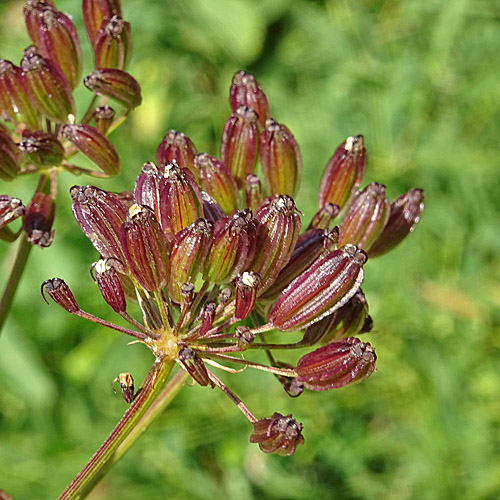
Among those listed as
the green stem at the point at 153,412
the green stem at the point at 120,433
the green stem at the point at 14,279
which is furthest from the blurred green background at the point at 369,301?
the green stem at the point at 120,433

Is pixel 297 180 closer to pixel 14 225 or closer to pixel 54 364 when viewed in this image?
pixel 14 225

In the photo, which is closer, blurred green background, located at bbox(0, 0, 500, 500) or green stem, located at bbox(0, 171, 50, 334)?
green stem, located at bbox(0, 171, 50, 334)

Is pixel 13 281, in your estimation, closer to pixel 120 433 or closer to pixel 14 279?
pixel 14 279

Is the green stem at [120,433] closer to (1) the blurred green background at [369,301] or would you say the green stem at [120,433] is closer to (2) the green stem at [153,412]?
(2) the green stem at [153,412]

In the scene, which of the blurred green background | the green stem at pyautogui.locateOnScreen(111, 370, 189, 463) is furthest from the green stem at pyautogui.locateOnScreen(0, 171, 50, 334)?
the blurred green background

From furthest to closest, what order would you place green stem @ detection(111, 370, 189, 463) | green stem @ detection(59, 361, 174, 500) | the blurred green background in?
the blurred green background → green stem @ detection(111, 370, 189, 463) → green stem @ detection(59, 361, 174, 500)

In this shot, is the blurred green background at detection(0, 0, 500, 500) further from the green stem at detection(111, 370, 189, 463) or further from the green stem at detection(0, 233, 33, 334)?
the green stem at detection(111, 370, 189, 463)

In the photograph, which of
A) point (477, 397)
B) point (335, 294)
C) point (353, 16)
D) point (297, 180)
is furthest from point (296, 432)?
point (353, 16)

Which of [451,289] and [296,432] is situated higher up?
[451,289]
